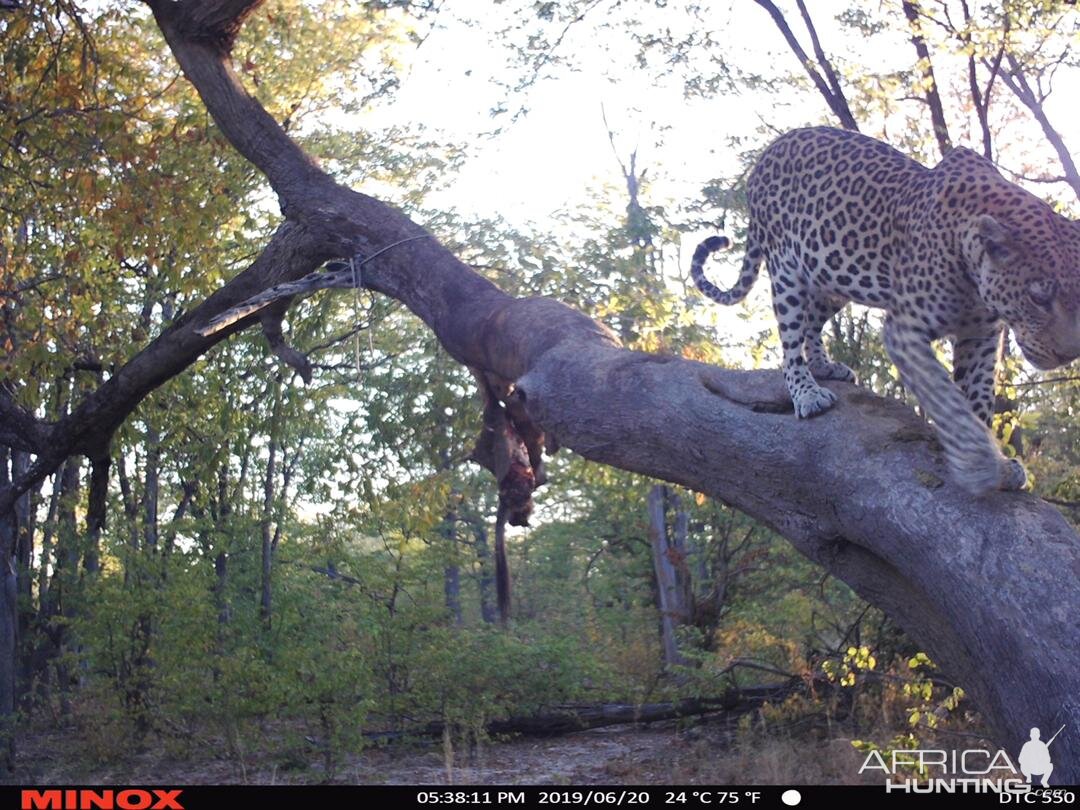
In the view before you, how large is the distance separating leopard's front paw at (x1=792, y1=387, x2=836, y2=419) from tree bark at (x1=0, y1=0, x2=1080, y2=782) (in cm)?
5

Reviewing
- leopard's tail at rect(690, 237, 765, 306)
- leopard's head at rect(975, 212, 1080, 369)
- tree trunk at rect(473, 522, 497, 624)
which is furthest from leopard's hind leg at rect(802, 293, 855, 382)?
tree trunk at rect(473, 522, 497, 624)

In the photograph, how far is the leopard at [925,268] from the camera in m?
4.44

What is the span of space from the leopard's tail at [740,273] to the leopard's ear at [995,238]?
6.87 feet

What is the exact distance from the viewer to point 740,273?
6.78 metres

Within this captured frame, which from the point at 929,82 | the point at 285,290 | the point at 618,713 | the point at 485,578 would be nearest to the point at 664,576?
the point at 618,713

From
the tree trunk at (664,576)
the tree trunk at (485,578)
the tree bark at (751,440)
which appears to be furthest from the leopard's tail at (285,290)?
the tree trunk at (485,578)

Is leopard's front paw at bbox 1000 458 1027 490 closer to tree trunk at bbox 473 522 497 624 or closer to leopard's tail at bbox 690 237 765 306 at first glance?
leopard's tail at bbox 690 237 765 306

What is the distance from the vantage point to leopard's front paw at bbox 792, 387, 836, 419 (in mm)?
5082

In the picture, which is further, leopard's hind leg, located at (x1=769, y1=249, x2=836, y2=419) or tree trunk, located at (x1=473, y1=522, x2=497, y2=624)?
tree trunk, located at (x1=473, y1=522, x2=497, y2=624)

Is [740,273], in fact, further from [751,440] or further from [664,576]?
[664,576]

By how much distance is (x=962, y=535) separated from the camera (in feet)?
13.5

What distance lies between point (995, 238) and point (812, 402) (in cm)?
104

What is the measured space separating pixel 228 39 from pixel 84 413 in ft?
10.2

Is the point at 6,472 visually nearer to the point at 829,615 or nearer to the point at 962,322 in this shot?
the point at 829,615
